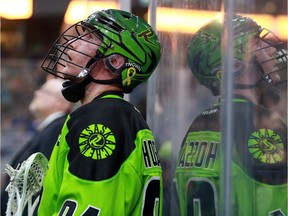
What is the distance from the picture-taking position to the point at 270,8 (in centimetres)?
324

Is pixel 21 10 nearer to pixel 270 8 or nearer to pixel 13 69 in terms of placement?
pixel 13 69

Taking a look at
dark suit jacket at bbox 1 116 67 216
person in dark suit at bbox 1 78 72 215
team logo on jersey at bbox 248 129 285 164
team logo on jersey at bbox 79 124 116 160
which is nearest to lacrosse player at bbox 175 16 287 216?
team logo on jersey at bbox 248 129 285 164

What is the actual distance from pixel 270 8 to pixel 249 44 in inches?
7.0

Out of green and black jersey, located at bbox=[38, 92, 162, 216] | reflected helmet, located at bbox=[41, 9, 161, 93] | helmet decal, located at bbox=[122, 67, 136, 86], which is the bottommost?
green and black jersey, located at bbox=[38, 92, 162, 216]

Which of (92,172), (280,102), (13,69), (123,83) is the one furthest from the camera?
(13,69)

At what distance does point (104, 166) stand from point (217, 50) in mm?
923

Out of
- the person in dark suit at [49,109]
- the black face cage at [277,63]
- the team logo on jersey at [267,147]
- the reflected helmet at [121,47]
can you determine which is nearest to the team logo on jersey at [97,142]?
the reflected helmet at [121,47]

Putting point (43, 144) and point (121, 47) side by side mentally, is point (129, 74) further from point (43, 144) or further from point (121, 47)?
point (43, 144)

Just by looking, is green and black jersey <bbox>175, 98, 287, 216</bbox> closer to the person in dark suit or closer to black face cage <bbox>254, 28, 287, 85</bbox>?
black face cage <bbox>254, 28, 287, 85</bbox>

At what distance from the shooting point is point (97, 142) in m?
2.62

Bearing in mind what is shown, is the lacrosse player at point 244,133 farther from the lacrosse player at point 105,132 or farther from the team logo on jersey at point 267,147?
the lacrosse player at point 105,132

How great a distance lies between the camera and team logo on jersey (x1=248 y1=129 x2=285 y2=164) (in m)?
3.08

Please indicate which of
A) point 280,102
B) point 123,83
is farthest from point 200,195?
point 123,83

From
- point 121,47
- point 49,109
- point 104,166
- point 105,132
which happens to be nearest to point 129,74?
point 121,47
